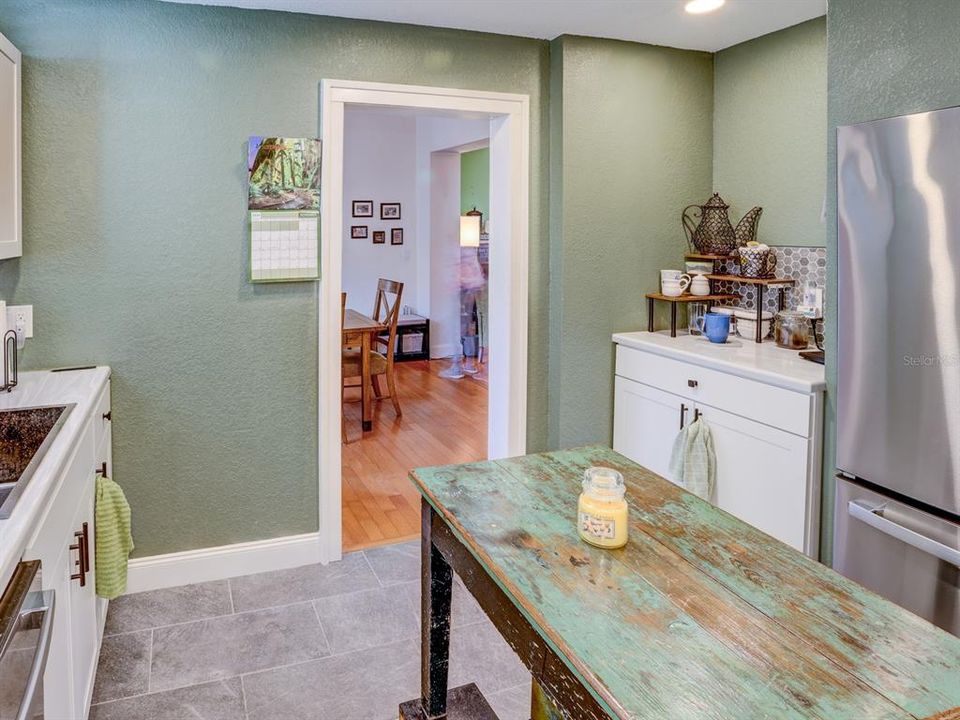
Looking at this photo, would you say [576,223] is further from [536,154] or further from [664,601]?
[664,601]

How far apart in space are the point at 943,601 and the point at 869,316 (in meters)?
0.80

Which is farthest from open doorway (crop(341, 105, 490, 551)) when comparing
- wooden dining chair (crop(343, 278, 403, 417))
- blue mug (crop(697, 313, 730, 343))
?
blue mug (crop(697, 313, 730, 343))

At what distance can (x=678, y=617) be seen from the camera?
113cm

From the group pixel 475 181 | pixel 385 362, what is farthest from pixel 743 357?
pixel 475 181

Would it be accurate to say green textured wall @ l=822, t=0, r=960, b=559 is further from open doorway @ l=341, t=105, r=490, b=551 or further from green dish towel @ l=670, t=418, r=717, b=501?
open doorway @ l=341, t=105, r=490, b=551

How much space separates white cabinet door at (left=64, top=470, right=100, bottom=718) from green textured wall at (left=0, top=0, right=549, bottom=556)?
677 mm

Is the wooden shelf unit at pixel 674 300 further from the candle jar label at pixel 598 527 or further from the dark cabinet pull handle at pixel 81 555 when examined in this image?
the dark cabinet pull handle at pixel 81 555

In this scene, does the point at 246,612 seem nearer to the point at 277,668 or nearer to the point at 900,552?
the point at 277,668

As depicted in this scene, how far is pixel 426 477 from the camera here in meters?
1.73

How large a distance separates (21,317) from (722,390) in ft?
8.63

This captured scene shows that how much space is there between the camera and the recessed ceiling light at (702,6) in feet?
9.25

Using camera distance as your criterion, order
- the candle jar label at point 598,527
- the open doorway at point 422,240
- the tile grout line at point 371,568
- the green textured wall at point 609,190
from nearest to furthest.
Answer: the candle jar label at point 598,527 < the tile grout line at point 371,568 < the green textured wall at point 609,190 < the open doorway at point 422,240

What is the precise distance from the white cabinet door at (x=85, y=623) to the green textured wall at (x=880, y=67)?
7.48 feet
